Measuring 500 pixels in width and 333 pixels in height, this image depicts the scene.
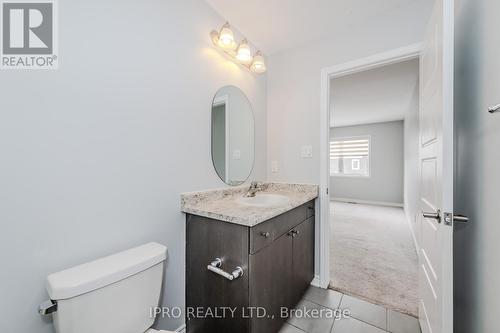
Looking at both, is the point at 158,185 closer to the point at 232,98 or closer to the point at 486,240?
the point at 232,98

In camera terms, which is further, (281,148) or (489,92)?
(281,148)

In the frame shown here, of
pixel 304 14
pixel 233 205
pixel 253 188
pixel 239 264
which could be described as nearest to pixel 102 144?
pixel 233 205

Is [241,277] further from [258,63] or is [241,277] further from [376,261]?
[376,261]

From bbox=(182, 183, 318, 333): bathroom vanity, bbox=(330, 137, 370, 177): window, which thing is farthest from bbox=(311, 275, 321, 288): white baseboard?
bbox=(330, 137, 370, 177): window

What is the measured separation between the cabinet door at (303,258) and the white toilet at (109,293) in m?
0.98

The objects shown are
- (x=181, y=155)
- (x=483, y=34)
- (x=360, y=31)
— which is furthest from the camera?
(x=360, y=31)

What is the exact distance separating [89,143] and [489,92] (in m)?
1.72

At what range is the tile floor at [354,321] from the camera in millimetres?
1355

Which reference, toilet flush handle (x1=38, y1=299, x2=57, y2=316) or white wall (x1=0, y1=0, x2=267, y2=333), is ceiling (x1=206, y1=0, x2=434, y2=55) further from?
toilet flush handle (x1=38, y1=299, x2=57, y2=316)

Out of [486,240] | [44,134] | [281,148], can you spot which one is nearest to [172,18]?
[44,134]

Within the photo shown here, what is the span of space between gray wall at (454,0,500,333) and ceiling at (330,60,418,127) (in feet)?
5.52

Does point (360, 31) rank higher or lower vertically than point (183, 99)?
higher

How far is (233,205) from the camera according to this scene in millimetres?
1344

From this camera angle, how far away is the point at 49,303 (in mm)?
725
